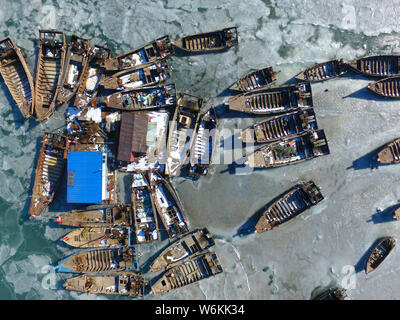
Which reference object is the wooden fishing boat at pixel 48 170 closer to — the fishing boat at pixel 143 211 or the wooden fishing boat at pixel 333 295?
the fishing boat at pixel 143 211

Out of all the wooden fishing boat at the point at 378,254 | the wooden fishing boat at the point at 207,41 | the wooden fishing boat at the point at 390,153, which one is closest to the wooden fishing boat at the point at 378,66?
the wooden fishing boat at the point at 390,153

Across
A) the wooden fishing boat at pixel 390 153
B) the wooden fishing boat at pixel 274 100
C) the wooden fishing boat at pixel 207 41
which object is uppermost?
the wooden fishing boat at pixel 207 41

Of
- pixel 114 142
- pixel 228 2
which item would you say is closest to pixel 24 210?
pixel 114 142

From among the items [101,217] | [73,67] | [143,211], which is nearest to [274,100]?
[143,211]

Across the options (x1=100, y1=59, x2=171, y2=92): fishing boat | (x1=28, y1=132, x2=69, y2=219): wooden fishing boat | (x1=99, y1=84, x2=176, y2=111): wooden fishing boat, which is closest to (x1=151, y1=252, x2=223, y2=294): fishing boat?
(x1=28, y1=132, x2=69, y2=219): wooden fishing boat

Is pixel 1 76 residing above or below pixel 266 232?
above

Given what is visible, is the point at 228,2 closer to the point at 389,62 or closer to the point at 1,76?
the point at 389,62

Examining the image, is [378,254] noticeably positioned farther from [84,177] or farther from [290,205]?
[84,177]
